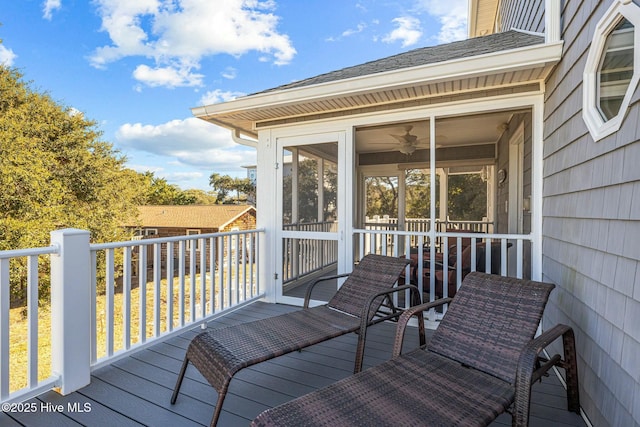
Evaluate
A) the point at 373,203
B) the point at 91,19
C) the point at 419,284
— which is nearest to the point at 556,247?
the point at 419,284

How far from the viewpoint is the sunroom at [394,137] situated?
309 centimetres

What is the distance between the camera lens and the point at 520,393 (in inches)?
60.9

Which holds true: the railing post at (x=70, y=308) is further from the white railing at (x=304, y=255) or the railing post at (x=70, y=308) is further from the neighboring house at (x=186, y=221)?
the neighboring house at (x=186, y=221)

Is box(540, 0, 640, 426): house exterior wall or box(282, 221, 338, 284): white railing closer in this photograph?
box(540, 0, 640, 426): house exterior wall

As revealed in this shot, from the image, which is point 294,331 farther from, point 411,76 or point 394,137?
point 394,137

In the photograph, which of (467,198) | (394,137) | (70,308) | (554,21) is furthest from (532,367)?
(467,198)

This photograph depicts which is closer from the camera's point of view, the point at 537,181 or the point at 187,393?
the point at 187,393

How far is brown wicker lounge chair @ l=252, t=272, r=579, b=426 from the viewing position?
149cm

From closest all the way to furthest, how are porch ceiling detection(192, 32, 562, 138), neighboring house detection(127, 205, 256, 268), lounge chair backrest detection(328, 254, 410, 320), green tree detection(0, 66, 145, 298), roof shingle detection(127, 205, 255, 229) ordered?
porch ceiling detection(192, 32, 562, 138)
lounge chair backrest detection(328, 254, 410, 320)
green tree detection(0, 66, 145, 298)
neighboring house detection(127, 205, 256, 268)
roof shingle detection(127, 205, 255, 229)

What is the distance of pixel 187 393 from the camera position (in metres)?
2.26

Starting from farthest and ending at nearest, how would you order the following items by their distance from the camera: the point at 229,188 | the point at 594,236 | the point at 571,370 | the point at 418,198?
1. the point at 229,188
2. the point at 418,198
3. the point at 571,370
4. the point at 594,236

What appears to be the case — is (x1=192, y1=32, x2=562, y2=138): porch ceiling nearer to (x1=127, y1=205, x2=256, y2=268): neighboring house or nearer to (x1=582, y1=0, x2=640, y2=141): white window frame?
(x1=582, y1=0, x2=640, y2=141): white window frame

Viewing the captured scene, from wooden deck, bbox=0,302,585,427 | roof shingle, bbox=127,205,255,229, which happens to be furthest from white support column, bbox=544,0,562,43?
roof shingle, bbox=127,205,255,229

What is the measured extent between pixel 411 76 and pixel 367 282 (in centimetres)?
182
